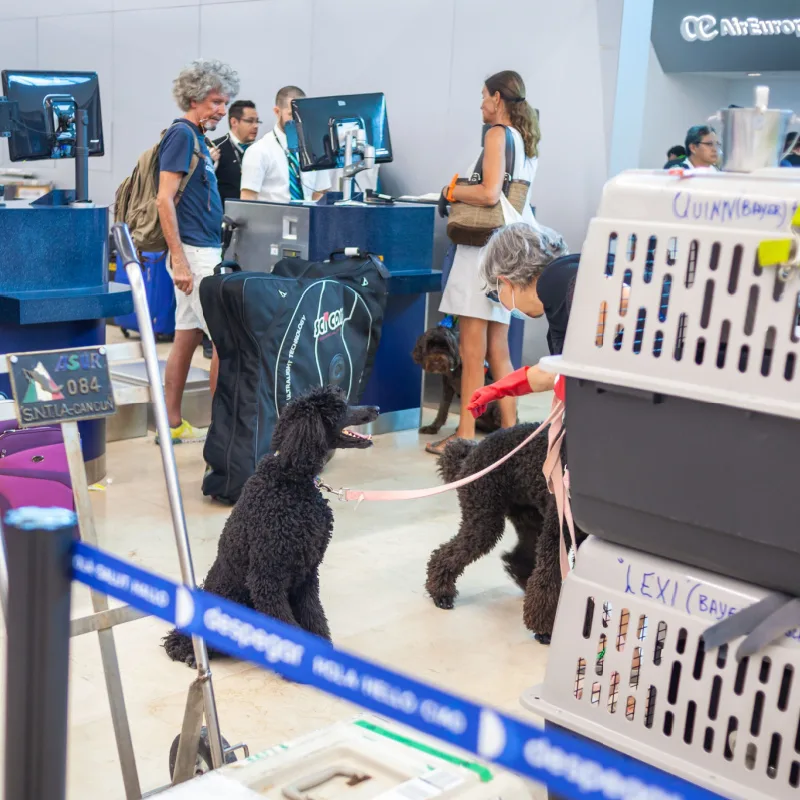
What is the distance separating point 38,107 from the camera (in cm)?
457

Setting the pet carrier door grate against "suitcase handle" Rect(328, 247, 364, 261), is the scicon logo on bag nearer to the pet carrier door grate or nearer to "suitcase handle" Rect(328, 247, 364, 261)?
"suitcase handle" Rect(328, 247, 364, 261)

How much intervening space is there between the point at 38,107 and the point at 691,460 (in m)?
3.94

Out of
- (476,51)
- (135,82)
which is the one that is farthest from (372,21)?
(135,82)

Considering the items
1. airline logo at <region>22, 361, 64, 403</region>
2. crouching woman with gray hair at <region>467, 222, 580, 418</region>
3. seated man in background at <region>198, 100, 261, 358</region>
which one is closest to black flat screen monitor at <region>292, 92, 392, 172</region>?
seated man in background at <region>198, 100, 261, 358</region>

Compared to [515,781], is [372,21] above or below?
above

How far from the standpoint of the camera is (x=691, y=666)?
56.9 inches

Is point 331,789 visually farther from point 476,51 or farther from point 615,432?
point 476,51

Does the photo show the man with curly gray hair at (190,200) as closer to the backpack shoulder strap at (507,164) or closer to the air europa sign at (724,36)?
the backpack shoulder strap at (507,164)

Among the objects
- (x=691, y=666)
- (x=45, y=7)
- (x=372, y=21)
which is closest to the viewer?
(x=691, y=666)

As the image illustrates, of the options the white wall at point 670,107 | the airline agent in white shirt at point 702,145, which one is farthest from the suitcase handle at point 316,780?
the white wall at point 670,107

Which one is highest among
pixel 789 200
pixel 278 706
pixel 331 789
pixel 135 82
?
pixel 135 82

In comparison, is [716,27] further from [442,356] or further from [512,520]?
[512,520]

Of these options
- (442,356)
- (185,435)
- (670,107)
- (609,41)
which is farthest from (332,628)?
(670,107)

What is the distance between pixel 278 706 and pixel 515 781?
1452 millimetres
